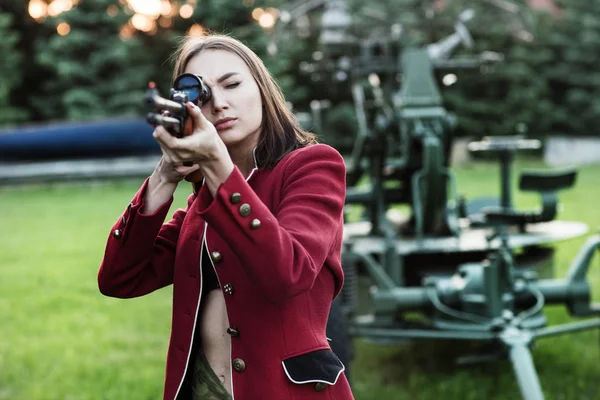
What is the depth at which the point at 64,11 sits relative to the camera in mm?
23328

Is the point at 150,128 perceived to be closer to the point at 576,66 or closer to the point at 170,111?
the point at 170,111

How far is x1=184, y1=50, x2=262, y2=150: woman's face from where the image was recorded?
5.02 feet

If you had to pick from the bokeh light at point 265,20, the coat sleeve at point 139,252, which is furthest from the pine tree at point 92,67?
the coat sleeve at point 139,252

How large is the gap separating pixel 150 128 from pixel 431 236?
10.2 feet

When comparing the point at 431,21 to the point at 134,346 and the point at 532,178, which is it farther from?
the point at 134,346

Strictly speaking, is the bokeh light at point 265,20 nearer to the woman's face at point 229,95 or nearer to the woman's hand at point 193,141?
the woman's face at point 229,95

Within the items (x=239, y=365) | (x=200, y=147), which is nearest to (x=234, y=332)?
(x=239, y=365)

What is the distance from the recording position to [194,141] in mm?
1270

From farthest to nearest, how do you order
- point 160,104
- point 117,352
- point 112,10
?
1. point 112,10
2. point 117,352
3. point 160,104

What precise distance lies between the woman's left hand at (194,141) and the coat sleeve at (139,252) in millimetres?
343

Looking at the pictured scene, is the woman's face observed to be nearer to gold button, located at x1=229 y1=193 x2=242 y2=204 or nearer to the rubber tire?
gold button, located at x1=229 y1=193 x2=242 y2=204

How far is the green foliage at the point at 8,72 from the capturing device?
75.0ft

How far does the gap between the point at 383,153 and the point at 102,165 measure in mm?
15627

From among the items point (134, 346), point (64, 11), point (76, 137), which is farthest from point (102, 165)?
point (76, 137)
